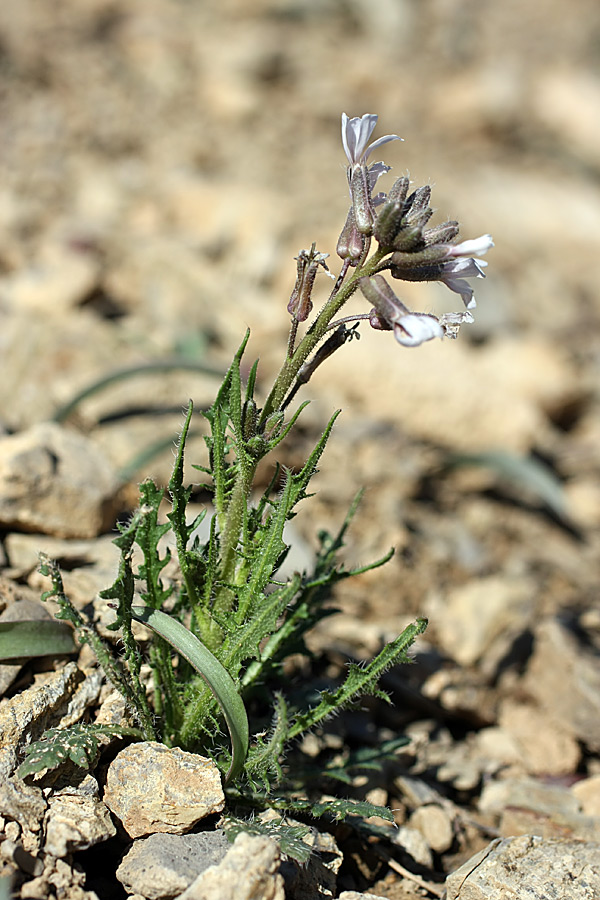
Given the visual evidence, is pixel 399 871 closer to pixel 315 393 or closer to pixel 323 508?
pixel 323 508

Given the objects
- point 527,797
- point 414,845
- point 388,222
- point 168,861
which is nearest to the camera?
point 168,861

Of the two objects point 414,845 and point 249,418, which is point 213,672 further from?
point 414,845

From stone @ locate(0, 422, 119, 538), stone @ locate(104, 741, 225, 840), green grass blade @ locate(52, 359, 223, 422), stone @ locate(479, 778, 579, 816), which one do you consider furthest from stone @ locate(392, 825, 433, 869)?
green grass blade @ locate(52, 359, 223, 422)

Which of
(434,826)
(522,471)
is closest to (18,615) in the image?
(434,826)

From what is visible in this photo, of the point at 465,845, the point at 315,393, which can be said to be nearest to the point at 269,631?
the point at 465,845

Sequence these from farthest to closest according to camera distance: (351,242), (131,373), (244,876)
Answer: (131,373) < (351,242) < (244,876)

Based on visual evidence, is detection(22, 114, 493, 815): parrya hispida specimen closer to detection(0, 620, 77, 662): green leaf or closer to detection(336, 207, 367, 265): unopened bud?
detection(336, 207, 367, 265): unopened bud

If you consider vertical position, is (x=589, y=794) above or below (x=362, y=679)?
below
